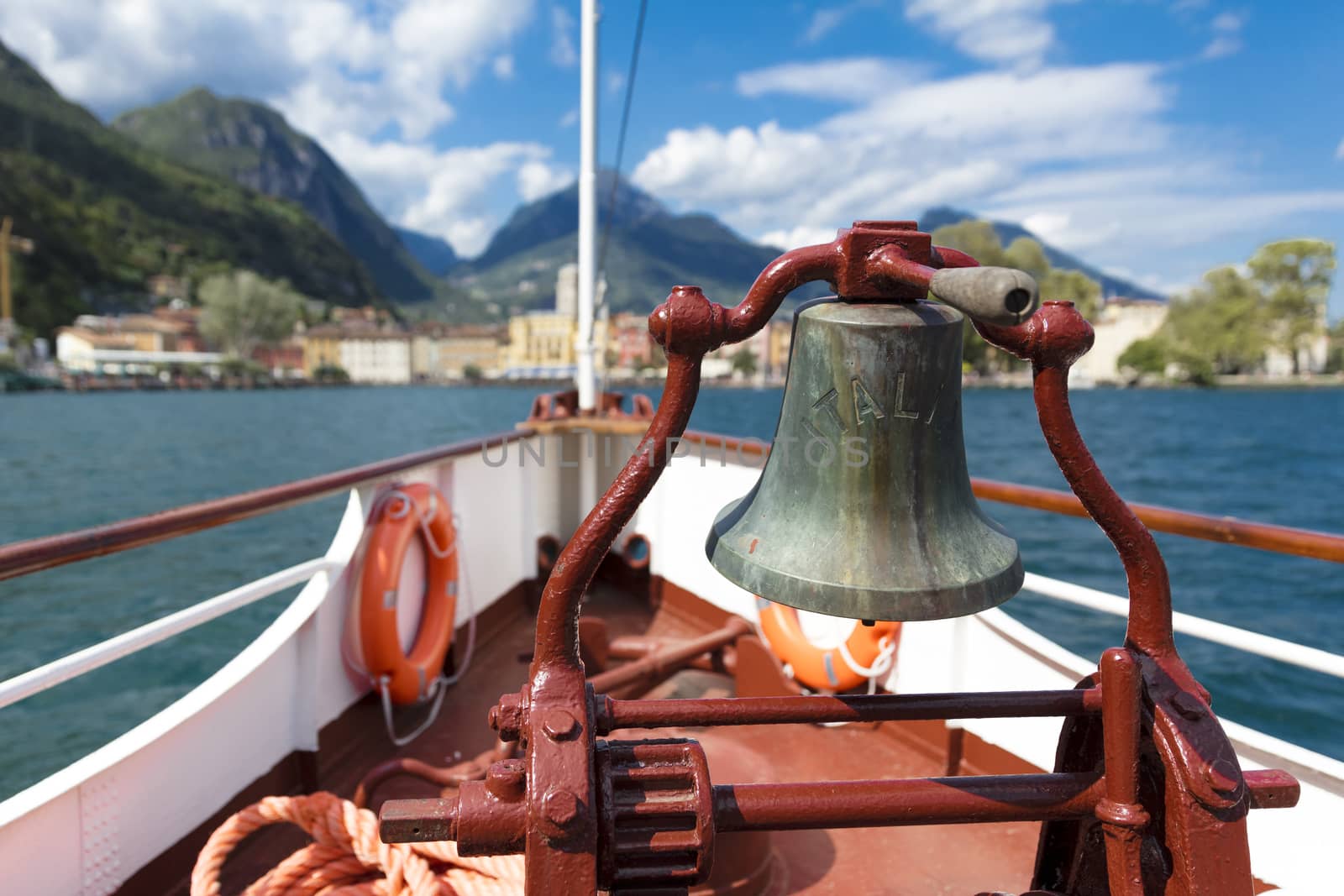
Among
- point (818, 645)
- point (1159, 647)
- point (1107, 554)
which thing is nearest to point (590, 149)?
point (818, 645)

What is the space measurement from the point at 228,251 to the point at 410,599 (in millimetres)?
110310

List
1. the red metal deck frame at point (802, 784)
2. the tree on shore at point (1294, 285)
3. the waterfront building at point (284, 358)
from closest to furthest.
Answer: the red metal deck frame at point (802, 784)
the tree on shore at point (1294, 285)
the waterfront building at point (284, 358)

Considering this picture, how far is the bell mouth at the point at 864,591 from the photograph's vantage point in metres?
0.81

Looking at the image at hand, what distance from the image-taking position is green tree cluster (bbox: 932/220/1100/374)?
25.7 m

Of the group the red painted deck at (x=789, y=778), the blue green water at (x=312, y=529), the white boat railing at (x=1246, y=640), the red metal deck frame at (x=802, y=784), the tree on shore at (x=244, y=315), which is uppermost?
the tree on shore at (x=244, y=315)

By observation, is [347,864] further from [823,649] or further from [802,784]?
[823,649]

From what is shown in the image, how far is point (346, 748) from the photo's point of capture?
230cm

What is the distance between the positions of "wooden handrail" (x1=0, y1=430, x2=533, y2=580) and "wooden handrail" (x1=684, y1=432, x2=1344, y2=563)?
5.29 feet

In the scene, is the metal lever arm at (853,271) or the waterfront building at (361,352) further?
the waterfront building at (361,352)

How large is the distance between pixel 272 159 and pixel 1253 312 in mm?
162510

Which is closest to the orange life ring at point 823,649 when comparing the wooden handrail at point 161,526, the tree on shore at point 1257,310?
the wooden handrail at point 161,526

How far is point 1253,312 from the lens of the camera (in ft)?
190

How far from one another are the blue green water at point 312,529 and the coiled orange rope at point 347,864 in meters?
5.57

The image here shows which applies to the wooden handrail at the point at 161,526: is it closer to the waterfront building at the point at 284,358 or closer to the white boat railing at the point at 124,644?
the white boat railing at the point at 124,644
